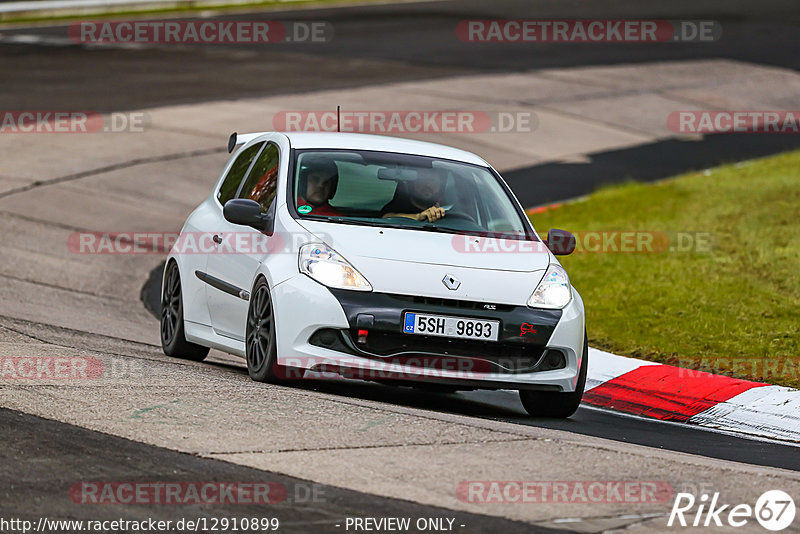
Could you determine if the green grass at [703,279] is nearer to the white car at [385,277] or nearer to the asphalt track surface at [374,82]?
the asphalt track surface at [374,82]

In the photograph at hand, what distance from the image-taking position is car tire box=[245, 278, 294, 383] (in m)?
8.27

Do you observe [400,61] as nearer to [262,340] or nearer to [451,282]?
[262,340]

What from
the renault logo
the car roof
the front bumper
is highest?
the car roof

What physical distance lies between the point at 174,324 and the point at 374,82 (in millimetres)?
16743

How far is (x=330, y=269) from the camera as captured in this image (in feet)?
26.9

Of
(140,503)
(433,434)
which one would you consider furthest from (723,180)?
(140,503)

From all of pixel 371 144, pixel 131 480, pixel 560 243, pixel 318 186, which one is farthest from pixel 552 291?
pixel 131 480

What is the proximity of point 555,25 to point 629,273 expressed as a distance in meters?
22.6

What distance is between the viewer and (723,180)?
1972 centimetres

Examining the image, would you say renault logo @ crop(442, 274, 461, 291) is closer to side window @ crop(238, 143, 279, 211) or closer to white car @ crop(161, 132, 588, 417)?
white car @ crop(161, 132, 588, 417)

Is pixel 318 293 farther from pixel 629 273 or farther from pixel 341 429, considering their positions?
pixel 629 273

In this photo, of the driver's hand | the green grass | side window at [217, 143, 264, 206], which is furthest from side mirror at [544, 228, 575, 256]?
side window at [217, 143, 264, 206]

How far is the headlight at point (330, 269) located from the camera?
26.7 ft

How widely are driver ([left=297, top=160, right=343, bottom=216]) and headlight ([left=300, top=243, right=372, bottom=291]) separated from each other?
23.8 inches
